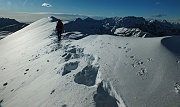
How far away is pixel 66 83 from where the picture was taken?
23.7 feet

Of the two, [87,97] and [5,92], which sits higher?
[87,97]

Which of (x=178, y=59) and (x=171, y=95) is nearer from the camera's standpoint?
(x=171, y=95)

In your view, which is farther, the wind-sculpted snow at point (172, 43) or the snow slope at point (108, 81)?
the wind-sculpted snow at point (172, 43)

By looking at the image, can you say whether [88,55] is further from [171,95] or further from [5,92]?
[171,95]

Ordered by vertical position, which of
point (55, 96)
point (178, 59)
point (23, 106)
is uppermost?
point (178, 59)

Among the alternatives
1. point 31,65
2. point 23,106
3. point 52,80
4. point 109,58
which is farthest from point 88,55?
point 23,106

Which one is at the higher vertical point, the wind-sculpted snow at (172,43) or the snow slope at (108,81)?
the wind-sculpted snow at (172,43)

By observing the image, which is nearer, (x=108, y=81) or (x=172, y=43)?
(x=108, y=81)

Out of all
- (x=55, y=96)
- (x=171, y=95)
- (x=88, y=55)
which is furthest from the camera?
(x=88, y=55)

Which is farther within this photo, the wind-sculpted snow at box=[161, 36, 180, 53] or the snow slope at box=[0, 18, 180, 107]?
the wind-sculpted snow at box=[161, 36, 180, 53]

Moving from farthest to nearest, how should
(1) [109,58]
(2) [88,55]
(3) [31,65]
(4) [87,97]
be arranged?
(3) [31,65] → (2) [88,55] → (1) [109,58] → (4) [87,97]

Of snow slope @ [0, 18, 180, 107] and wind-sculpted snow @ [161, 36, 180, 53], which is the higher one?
wind-sculpted snow @ [161, 36, 180, 53]

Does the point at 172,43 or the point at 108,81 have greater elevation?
the point at 172,43

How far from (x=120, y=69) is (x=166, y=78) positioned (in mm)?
1837
